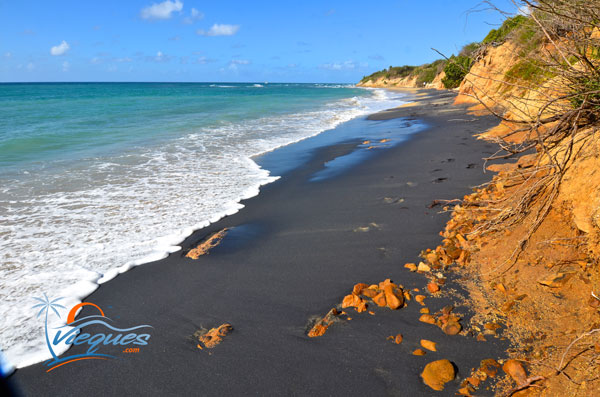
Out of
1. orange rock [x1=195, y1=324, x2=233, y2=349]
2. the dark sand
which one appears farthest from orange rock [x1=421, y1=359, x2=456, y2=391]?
orange rock [x1=195, y1=324, x2=233, y2=349]

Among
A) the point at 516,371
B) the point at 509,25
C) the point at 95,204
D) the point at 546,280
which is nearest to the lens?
the point at 516,371

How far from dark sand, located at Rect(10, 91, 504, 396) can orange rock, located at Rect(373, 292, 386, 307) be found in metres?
0.08

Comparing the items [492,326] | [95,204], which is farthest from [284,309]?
[95,204]

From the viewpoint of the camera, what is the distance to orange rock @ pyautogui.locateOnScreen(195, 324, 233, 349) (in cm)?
275

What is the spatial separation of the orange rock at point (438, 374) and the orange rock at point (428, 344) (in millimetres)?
148

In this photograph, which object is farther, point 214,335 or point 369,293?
point 369,293

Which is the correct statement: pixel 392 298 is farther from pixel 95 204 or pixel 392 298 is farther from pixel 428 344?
pixel 95 204

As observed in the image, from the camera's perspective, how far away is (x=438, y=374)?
2211 mm

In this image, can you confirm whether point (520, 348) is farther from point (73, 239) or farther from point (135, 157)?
point (135, 157)

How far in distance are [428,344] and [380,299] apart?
59cm

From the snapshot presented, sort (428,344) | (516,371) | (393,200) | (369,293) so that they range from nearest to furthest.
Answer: (516,371)
(428,344)
(369,293)
(393,200)

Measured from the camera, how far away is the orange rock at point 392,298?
289cm

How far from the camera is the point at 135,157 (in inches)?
404

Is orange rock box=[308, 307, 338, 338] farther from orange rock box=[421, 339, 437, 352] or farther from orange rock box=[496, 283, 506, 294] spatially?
orange rock box=[496, 283, 506, 294]
